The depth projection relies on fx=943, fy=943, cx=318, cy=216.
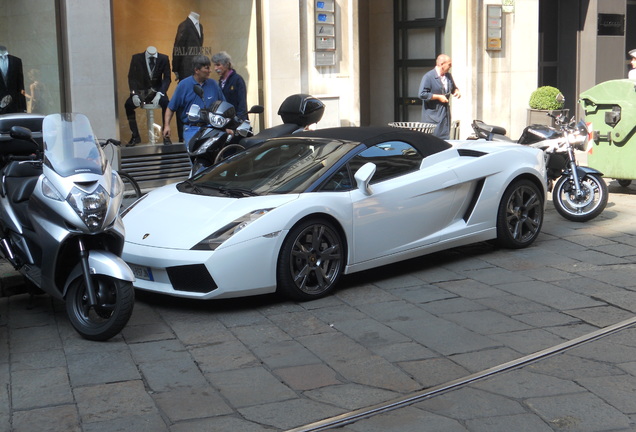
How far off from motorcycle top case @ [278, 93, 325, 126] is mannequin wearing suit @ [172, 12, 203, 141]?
9.89 feet

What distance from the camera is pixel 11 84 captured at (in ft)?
38.7

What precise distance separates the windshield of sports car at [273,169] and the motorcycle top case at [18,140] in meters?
1.22

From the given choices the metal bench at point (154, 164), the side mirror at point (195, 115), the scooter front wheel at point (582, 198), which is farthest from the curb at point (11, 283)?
the scooter front wheel at point (582, 198)

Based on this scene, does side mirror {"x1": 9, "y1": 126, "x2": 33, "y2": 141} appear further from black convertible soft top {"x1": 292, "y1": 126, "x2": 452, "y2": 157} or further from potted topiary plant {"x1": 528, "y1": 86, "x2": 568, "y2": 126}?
potted topiary plant {"x1": 528, "y1": 86, "x2": 568, "y2": 126}

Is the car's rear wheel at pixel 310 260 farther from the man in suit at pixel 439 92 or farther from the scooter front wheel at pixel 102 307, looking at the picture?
the man in suit at pixel 439 92

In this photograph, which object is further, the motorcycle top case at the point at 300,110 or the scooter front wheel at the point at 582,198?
the motorcycle top case at the point at 300,110

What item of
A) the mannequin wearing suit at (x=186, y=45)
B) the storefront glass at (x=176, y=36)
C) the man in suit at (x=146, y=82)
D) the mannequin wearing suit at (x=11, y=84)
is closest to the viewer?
the mannequin wearing suit at (x=11, y=84)

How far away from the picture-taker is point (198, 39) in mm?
13625

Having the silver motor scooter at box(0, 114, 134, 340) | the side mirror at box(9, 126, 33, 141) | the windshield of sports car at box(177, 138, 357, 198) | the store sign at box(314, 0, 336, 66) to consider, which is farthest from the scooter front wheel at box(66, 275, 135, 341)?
the store sign at box(314, 0, 336, 66)

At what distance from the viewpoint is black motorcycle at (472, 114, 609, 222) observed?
9.96m

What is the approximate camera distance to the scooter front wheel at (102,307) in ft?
19.4

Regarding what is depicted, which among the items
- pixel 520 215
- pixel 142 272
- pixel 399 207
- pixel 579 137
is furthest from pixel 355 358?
pixel 579 137

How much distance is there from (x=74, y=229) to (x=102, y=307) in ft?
1.74

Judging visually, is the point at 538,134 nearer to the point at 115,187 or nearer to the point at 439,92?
the point at 439,92
